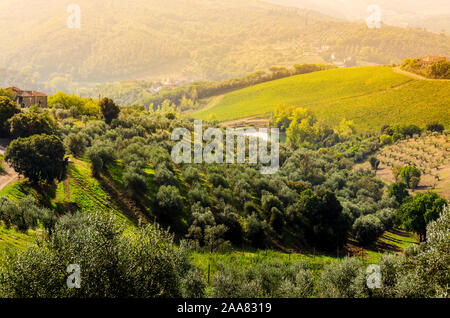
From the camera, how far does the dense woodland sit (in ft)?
54.3

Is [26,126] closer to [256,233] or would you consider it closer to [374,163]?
[256,233]

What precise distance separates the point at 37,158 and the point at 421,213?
51.7 metres

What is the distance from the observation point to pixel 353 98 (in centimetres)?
14950

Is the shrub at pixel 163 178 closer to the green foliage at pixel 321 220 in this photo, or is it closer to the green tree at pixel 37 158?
the green tree at pixel 37 158

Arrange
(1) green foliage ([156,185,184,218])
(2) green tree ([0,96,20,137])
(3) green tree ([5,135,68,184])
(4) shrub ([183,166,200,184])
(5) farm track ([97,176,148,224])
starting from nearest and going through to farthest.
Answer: (3) green tree ([5,135,68,184]) < (5) farm track ([97,176,148,224]) < (1) green foliage ([156,185,184,218]) < (2) green tree ([0,96,20,137]) < (4) shrub ([183,166,200,184])

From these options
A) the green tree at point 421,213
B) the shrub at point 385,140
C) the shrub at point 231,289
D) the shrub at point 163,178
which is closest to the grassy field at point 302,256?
the green tree at point 421,213

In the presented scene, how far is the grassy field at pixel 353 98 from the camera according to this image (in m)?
124

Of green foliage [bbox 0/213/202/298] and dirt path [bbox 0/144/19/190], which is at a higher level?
dirt path [bbox 0/144/19/190]

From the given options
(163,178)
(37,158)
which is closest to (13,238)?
(37,158)

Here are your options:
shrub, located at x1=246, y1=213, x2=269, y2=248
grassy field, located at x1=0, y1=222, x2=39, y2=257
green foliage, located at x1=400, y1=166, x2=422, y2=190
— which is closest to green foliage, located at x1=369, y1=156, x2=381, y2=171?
green foliage, located at x1=400, y1=166, x2=422, y2=190

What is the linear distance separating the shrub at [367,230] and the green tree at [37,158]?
40.3 metres

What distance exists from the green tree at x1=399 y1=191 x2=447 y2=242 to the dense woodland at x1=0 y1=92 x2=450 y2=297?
19 cm

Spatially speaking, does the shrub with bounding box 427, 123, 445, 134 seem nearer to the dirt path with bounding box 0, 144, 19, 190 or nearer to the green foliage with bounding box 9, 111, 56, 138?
the green foliage with bounding box 9, 111, 56, 138

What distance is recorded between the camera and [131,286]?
653 inches
